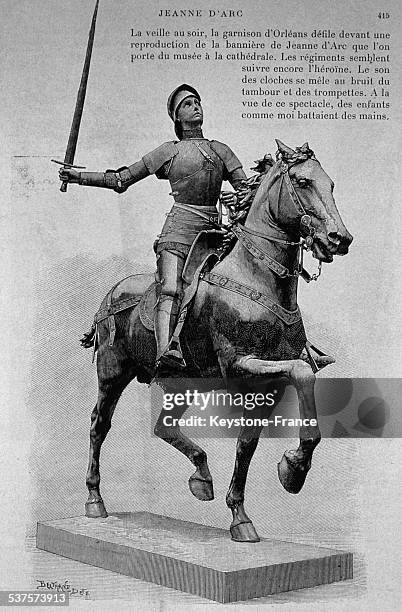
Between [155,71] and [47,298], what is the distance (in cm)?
126

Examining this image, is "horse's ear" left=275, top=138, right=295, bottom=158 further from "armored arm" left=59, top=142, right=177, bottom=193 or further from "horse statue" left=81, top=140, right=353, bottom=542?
"armored arm" left=59, top=142, right=177, bottom=193

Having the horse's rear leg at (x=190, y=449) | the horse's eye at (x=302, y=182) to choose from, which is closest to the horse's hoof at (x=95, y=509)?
the horse's rear leg at (x=190, y=449)

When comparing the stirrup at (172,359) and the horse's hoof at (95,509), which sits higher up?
Answer: the stirrup at (172,359)

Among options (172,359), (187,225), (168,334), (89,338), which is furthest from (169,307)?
(89,338)

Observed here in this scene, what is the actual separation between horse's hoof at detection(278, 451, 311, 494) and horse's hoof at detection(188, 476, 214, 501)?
1.56 ft

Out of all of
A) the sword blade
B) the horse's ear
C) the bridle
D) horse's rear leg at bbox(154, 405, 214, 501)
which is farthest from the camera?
the sword blade

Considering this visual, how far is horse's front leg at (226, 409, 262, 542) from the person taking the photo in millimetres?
4312

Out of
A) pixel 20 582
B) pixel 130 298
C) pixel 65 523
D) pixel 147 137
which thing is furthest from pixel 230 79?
pixel 20 582

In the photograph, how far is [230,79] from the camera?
15.0 ft

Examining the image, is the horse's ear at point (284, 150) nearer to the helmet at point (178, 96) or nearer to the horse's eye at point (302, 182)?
the horse's eye at point (302, 182)

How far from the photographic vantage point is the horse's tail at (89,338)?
4.62 meters
